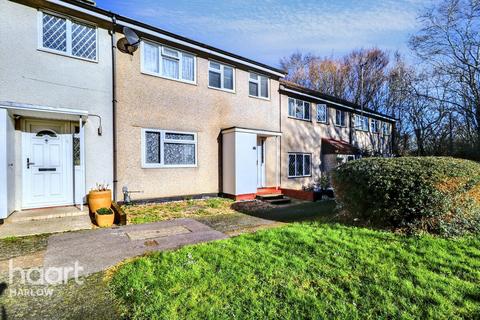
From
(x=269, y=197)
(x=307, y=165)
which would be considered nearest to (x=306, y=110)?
(x=307, y=165)

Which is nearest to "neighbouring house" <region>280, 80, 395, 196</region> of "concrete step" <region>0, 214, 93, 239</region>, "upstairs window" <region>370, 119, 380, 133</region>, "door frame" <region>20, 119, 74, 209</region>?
"upstairs window" <region>370, 119, 380, 133</region>

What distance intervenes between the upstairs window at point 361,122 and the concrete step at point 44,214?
1950 cm

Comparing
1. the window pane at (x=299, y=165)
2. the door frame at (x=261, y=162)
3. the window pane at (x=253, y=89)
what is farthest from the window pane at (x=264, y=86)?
the window pane at (x=299, y=165)

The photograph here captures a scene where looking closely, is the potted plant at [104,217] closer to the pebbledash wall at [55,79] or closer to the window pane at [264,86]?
the pebbledash wall at [55,79]

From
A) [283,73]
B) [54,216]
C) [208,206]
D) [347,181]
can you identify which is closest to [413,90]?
[283,73]

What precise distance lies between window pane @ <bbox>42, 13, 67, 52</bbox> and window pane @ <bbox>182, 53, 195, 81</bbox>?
4.00m

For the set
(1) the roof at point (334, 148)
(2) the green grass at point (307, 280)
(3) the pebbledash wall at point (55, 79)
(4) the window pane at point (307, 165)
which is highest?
(3) the pebbledash wall at point (55, 79)

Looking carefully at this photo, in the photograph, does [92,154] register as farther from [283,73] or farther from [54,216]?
[283,73]

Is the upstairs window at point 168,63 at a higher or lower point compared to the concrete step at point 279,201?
higher

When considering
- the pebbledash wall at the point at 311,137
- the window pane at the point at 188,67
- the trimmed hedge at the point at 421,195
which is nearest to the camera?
the trimmed hedge at the point at 421,195

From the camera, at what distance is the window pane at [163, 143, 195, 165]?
31.3 ft

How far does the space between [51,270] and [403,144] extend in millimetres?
29071

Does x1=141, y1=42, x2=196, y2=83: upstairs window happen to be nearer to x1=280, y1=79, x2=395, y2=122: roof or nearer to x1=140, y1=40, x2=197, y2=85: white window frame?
x1=140, y1=40, x2=197, y2=85: white window frame

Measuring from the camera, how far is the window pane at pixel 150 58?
914 centimetres
